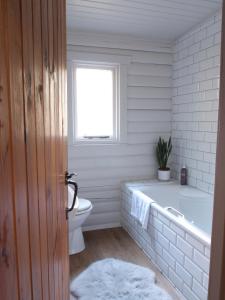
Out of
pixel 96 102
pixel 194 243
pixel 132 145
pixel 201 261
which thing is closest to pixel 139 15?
pixel 96 102

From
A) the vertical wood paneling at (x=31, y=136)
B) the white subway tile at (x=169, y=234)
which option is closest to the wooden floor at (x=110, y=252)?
the white subway tile at (x=169, y=234)

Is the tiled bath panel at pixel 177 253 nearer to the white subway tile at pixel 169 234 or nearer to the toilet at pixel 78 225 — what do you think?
the white subway tile at pixel 169 234

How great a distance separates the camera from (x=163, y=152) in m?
3.09

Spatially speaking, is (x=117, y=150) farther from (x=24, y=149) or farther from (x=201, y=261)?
(x=24, y=149)

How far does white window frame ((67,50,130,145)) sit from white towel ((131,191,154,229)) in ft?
2.56

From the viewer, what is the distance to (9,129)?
0.43 metres

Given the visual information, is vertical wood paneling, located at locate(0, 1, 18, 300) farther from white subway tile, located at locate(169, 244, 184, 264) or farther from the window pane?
the window pane

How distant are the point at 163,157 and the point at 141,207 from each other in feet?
2.92

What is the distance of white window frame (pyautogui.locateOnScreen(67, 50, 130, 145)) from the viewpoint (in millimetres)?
2797

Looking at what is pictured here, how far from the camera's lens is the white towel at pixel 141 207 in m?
2.35

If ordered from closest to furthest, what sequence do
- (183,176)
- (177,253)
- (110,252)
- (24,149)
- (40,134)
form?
1. (24,149)
2. (40,134)
3. (177,253)
4. (110,252)
5. (183,176)

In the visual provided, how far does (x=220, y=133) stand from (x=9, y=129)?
0.54 m

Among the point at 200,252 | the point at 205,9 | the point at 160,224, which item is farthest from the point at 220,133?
the point at 205,9

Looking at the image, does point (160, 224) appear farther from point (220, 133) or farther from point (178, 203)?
point (220, 133)
